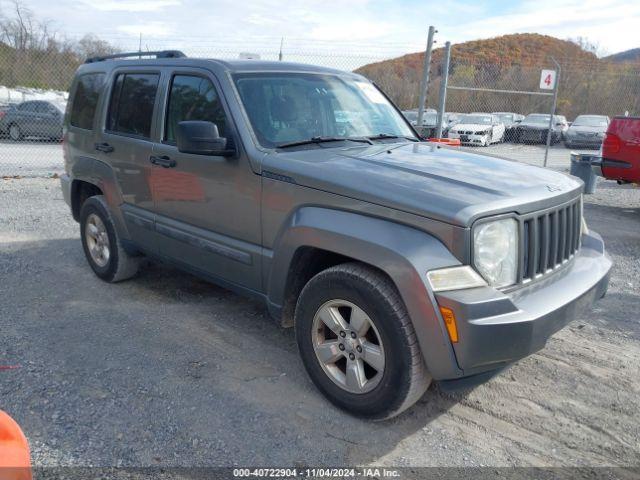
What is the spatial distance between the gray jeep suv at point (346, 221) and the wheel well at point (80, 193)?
1.94ft

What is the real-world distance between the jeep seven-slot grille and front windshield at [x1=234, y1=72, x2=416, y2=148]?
1.45 metres

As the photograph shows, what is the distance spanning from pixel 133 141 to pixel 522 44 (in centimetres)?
6152

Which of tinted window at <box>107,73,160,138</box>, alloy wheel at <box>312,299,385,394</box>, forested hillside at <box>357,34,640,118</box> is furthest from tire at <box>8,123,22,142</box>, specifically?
alloy wheel at <box>312,299,385,394</box>

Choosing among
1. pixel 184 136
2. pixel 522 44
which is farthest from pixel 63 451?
pixel 522 44

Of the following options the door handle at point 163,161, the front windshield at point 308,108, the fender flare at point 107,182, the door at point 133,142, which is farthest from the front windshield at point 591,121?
the door handle at point 163,161

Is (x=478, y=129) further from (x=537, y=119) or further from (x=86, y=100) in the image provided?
(x=86, y=100)

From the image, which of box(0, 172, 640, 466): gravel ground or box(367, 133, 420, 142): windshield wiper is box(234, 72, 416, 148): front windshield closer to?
box(367, 133, 420, 142): windshield wiper

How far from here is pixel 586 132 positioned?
73.7 ft

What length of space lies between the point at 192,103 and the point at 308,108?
0.84 metres

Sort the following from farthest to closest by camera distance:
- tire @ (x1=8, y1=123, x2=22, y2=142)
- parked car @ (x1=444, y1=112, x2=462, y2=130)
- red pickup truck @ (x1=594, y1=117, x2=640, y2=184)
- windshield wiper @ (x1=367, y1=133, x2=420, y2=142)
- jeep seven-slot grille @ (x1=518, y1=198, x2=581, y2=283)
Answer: parked car @ (x1=444, y1=112, x2=462, y2=130), tire @ (x1=8, y1=123, x2=22, y2=142), red pickup truck @ (x1=594, y1=117, x2=640, y2=184), windshield wiper @ (x1=367, y1=133, x2=420, y2=142), jeep seven-slot grille @ (x1=518, y1=198, x2=581, y2=283)

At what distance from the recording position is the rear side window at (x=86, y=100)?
5.02 m

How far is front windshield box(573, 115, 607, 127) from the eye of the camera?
74.5 ft

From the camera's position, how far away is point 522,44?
58.3m

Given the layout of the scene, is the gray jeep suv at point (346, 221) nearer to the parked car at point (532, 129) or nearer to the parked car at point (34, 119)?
the parked car at point (34, 119)
